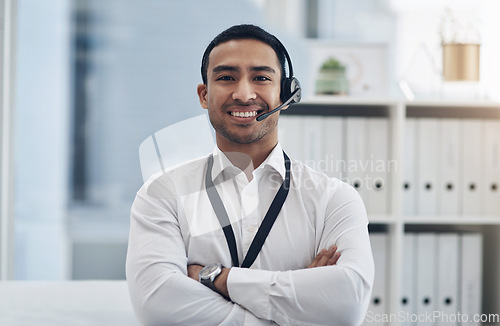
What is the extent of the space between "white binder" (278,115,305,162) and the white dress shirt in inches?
28.7

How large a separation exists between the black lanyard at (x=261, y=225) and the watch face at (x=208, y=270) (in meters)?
0.06

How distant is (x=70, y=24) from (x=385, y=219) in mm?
1898

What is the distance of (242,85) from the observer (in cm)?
122

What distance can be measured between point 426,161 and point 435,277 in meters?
0.45

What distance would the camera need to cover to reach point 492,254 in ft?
7.35

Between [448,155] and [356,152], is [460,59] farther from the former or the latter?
[356,152]

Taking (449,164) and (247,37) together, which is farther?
(449,164)

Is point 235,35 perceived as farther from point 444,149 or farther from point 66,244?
point 66,244

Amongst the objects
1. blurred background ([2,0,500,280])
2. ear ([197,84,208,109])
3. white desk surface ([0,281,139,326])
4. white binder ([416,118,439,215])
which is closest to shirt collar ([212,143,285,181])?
ear ([197,84,208,109])

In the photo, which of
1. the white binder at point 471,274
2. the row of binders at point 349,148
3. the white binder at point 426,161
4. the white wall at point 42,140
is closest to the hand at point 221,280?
the row of binders at point 349,148

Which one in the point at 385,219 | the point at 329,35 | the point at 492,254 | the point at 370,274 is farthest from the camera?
the point at 329,35

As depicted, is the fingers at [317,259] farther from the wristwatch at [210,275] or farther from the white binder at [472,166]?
the white binder at [472,166]

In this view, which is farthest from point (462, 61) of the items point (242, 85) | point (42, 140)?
point (42, 140)

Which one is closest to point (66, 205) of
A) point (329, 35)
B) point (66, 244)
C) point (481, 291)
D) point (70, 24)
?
point (66, 244)
